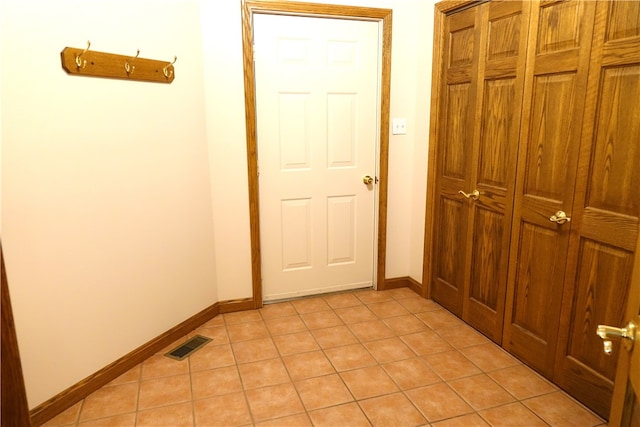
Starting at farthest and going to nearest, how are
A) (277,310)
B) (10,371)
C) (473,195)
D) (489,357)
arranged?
(277,310) → (473,195) → (489,357) → (10,371)

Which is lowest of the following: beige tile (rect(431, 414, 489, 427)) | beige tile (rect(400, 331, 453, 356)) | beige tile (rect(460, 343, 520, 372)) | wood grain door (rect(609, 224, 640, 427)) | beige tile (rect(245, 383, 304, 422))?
beige tile (rect(431, 414, 489, 427))

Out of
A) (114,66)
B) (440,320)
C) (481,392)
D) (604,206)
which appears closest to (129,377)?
(114,66)

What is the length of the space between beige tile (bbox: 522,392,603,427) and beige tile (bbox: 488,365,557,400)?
0.13ft

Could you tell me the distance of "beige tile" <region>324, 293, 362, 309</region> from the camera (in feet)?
10.6

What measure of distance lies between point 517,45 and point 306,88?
1.32 metres

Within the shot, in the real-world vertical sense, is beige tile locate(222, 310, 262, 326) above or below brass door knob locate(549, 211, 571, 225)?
below

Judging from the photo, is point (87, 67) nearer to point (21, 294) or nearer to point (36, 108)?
point (36, 108)

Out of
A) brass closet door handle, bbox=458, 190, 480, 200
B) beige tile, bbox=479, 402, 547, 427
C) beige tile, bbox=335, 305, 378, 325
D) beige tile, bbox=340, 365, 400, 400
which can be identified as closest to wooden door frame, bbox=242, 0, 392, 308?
beige tile, bbox=335, 305, 378, 325

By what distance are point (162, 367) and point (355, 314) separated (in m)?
1.30

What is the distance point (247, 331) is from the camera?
9.37ft

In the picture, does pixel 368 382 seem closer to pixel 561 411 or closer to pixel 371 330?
pixel 371 330

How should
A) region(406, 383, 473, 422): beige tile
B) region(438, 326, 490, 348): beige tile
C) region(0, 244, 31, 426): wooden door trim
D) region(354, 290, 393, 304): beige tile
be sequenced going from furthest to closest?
region(354, 290, 393, 304): beige tile → region(438, 326, 490, 348): beige tile → region(406, 383, 473, 422): beige tile → region(0, 244, 31, 426): wooden door trim

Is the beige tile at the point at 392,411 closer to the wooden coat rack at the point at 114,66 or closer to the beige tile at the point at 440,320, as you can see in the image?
the beige tile at the point at 440,320

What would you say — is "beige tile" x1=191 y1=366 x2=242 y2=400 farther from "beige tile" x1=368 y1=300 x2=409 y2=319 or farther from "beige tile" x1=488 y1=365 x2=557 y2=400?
"beige tile" x1=488 y1=365 x2=557 y2=400
